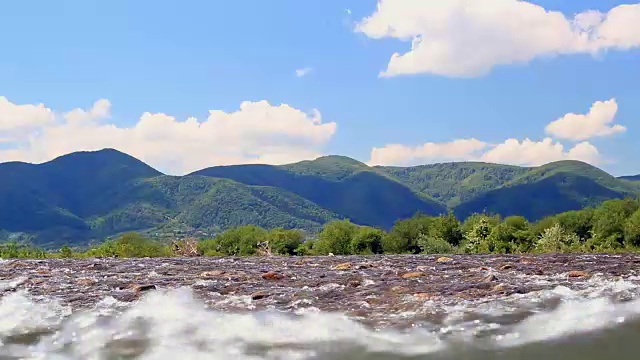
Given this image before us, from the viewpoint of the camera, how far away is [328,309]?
48.1ft

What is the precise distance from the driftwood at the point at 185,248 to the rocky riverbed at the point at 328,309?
130 ft

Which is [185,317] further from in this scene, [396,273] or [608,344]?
[396,273]

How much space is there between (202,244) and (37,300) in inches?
2433

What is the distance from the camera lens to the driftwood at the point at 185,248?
2493 inches

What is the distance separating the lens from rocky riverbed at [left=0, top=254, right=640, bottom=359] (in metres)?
11.2

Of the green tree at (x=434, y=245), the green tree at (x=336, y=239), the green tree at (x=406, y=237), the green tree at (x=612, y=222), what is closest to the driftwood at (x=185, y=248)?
the green tree at (x=336, y=239)

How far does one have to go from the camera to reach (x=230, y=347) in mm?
11156

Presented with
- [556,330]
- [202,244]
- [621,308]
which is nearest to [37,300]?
[556,330]

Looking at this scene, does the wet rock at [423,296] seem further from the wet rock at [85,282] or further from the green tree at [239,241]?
the green tree at [239,241]

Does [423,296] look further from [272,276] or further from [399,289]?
[272,276]

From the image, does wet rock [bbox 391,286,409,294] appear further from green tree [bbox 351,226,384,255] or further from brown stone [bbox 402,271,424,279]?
green tree [bbox 351,226,384,255]

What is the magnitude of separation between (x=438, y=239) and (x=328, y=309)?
55459mm

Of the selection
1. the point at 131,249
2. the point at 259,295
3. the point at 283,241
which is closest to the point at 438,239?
the point at 283,241

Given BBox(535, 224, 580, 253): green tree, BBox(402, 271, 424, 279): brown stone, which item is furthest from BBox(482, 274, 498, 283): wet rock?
BBox(535, 224, 580, 253): green tree
